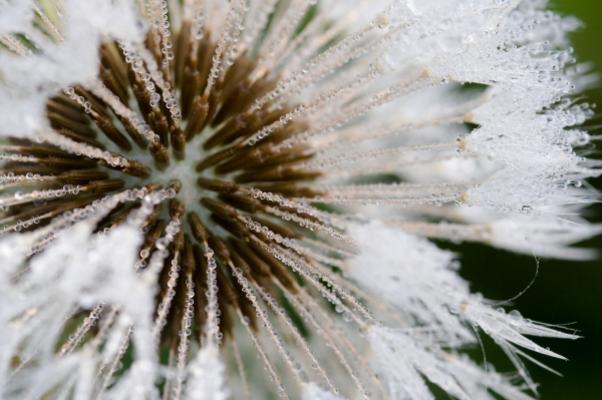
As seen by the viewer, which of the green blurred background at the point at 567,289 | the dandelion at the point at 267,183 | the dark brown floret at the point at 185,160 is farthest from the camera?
the green blurred background at the point at 567,289

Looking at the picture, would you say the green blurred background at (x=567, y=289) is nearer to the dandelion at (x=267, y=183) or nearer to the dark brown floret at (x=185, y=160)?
the dandelion at (x=267, y=183)

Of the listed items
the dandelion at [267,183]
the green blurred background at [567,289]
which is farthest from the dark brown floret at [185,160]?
the green blurred background at [567,289]

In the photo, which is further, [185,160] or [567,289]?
[567,289]

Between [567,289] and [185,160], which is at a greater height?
[185,160]

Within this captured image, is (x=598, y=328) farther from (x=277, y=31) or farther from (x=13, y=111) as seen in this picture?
(x=13, y=111)

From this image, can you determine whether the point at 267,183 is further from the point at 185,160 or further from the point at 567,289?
the point at 567,289

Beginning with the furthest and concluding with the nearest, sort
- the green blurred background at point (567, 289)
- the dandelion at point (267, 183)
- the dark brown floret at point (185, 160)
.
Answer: the green blurred background at point (567, 289), the dark brown floret at point (185, 160), the dandelion at point (267, 183)

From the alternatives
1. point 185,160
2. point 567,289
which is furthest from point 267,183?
point 567,289

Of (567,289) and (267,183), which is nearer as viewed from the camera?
(267,183)
